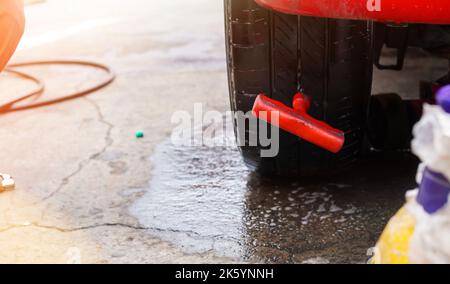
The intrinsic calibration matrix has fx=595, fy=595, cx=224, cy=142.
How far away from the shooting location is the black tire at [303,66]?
73.4 inches

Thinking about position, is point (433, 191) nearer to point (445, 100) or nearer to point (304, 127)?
point (445, 100)

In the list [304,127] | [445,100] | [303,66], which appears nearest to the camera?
[445,100]

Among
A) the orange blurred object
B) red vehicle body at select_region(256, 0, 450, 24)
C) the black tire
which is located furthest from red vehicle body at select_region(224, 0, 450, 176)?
the orange blurred object

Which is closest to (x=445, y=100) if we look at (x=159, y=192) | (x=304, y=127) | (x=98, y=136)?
(x=304, y=127)

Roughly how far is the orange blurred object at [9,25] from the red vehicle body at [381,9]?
1.07 metres

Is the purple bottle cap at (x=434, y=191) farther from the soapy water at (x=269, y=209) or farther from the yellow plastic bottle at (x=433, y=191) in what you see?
the soapy water at (x=269, y=209)

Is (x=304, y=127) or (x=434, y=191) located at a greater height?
(x=434, y=191)

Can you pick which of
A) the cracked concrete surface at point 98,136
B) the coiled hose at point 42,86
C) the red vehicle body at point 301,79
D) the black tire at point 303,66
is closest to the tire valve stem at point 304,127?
the red vehicle body at point 301,79

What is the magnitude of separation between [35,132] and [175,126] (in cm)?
68

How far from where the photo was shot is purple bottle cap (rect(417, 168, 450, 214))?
1.02 metres

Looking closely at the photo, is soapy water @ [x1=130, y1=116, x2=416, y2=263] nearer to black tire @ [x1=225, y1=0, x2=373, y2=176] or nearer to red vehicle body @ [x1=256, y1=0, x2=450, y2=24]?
black tire @ [x1=225, y1=0, x2=373, y2=176]

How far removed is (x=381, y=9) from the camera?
1.47 m

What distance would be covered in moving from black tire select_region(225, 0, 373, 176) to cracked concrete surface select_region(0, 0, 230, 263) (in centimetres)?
56

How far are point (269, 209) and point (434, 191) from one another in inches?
38.6
